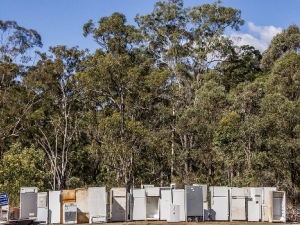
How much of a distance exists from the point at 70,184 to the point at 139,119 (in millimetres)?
8155

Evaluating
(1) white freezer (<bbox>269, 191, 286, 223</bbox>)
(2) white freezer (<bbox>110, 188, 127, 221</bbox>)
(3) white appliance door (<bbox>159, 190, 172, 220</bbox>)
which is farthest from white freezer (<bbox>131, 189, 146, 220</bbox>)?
(1) white freezer (<bbox>269, 191, 286, 223</bbox>)

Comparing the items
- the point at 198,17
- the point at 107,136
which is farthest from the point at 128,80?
the point at 198,17

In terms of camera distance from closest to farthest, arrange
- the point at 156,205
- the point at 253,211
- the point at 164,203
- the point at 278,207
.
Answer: the point at 278,207, the point at 164,203, the point at 253,211, the point at 156,205

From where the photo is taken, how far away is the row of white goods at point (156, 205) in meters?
24.5

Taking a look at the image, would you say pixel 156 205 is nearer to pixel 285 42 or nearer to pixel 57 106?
pixel 57 106

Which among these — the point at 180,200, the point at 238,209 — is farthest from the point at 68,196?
the point at 238,209

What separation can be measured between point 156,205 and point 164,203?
2.12ft

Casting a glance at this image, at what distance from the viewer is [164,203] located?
25375 mm

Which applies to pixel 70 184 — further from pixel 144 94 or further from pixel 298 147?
pixel 298 147

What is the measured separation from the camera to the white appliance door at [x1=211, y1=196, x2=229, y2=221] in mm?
25516

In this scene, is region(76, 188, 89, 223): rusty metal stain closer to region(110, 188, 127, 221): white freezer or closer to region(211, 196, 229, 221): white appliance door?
region(110, 188, 127, 221): white freezer

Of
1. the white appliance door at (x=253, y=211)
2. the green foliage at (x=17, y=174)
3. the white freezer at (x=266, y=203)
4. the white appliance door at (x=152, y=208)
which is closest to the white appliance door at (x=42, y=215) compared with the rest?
the white appliance door at (x=152, y=208)

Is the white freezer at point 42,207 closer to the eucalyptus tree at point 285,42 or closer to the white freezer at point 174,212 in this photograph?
the white freezer at point 174,212

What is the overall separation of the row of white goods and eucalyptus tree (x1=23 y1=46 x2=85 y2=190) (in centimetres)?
1927
